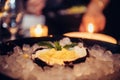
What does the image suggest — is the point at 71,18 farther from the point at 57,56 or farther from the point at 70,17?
the point at 57,56

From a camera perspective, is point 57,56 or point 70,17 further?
point 70,17

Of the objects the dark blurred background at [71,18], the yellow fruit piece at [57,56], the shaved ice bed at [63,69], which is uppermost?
the yellow fruit piece at [57,56]

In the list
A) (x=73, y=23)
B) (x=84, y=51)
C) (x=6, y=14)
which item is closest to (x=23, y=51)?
(x=84, y=51)

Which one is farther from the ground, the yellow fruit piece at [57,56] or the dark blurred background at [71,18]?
the yellow fruit piece at [57,56]

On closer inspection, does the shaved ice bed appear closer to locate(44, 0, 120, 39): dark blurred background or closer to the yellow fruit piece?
the yellow fruit piece

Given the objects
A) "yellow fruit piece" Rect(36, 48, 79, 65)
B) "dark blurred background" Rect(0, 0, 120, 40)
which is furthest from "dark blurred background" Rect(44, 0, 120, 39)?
"yellow fruit piece" Rect(36, 48, 79, 65)

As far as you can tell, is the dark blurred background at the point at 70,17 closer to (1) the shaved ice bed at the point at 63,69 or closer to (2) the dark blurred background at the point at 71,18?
(2) the dark blurred background at the point at 71,18

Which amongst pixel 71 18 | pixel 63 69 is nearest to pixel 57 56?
pixel 63 69

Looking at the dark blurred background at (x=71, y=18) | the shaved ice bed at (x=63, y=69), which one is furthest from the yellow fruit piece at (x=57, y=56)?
the dark blurred background at (x=71, y=18)

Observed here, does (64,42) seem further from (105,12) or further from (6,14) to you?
(105,12)
